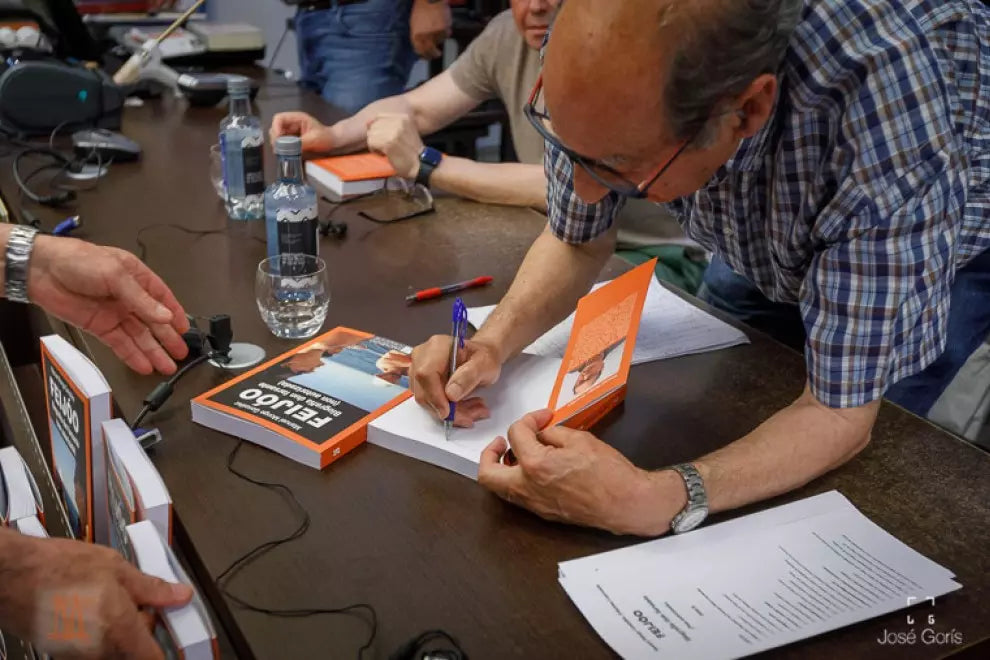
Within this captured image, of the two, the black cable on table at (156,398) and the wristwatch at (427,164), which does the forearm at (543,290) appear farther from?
the wristwatch at (427,164)

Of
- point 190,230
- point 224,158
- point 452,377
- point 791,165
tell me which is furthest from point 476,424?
point 224,158

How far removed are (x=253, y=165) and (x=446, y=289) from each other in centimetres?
54

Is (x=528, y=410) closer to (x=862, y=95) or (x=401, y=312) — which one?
(x=401, y=312)

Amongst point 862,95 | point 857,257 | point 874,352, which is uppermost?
point 862,95

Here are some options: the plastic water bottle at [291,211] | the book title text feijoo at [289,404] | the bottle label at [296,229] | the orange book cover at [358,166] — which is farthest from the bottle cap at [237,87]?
the book title text feijoo at [289,404]

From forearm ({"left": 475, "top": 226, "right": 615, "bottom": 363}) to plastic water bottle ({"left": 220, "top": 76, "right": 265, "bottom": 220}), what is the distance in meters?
0.63

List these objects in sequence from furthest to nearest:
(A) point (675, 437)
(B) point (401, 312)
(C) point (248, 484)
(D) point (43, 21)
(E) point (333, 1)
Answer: (E) point (333, 1) → (D) point (43, 21) → (B) point (401, 312) → (A) point (675, 437) → (C) point (248, 484)

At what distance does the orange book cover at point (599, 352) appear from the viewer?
1.04 metres

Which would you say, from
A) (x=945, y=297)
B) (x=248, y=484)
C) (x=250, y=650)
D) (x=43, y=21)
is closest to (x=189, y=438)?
(x=248, y=484)

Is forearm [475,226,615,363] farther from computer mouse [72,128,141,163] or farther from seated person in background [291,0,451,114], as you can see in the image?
seated person in background [291,0,451,114]

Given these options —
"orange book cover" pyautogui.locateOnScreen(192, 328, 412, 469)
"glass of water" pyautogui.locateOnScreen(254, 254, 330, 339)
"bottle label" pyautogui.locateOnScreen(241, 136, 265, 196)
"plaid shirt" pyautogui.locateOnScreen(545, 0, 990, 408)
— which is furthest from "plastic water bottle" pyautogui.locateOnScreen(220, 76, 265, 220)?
"plaid shirt" pyautogui.locateOnScreen(545, 0, 990, 408)

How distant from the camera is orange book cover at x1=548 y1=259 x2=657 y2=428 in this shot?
1.04 m

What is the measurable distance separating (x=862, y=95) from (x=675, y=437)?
446mm

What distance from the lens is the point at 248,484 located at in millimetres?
989
